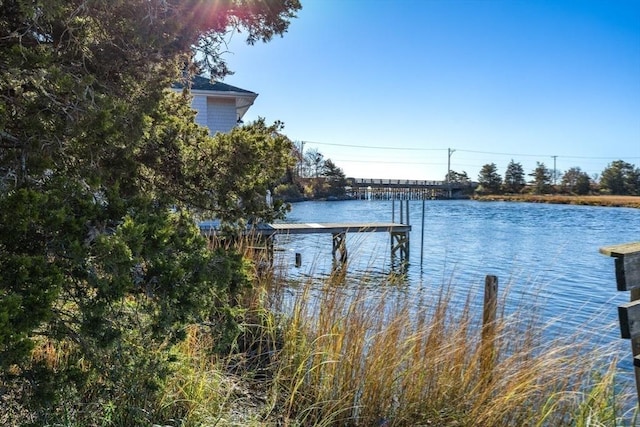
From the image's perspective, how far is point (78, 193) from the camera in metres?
2.10

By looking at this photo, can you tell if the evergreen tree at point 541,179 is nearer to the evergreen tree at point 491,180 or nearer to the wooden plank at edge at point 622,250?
the evergreen tree at point 491,180

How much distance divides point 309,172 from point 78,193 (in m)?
70.6

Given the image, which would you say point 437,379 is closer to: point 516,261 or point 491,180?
point 516,261

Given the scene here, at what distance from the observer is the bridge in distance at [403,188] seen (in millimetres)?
72562

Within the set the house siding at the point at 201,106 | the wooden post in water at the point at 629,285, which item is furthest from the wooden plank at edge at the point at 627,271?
the house siding at the point at 201,106

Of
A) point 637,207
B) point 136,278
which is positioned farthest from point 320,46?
point 637,207

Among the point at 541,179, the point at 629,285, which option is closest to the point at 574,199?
the point at 541,179

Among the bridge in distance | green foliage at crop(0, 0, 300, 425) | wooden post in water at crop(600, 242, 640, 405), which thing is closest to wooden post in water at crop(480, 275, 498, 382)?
wooden post in water at crop(600, 242, 640, 405)

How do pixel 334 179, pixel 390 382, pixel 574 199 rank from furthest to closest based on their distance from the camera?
pixel 334 179
pixel 574 199
pixel 390 382

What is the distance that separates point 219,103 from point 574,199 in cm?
5719

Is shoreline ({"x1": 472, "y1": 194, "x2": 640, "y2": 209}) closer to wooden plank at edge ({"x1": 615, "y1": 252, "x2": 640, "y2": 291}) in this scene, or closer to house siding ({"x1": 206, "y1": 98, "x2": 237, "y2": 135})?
house siding ({"x1": 206, "y1": 98, "x2": 237, "y2": 135})

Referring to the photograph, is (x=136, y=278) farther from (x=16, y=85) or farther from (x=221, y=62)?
(x=221, y=62)

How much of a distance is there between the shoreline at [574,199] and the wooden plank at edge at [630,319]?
56066 millimetres

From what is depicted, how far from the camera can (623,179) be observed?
70750 mm
